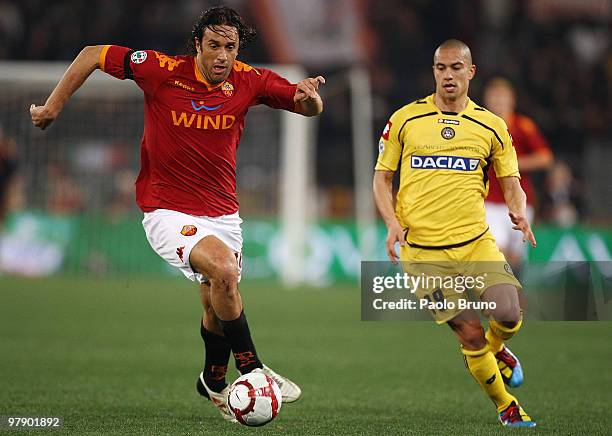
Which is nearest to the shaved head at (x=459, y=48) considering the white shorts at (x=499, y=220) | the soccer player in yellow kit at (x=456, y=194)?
the soccer player in yellow kit at (x=456, y=194)

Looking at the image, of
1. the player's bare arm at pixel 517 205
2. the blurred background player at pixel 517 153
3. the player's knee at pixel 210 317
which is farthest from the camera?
the blurred background player at pixel 517 153

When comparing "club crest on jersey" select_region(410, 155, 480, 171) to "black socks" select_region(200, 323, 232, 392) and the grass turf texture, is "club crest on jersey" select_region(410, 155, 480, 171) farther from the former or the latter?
"black socks" select_region(200, 323, 232, 392)

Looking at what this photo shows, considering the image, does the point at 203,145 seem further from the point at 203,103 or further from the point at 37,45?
the point at 37,45

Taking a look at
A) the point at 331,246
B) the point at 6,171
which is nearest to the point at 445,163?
the point at 331,246

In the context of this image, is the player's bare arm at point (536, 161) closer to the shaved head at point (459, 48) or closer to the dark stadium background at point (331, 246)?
the dark stadium background at point (331, 246)

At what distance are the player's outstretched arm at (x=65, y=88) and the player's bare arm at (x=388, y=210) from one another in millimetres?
1720

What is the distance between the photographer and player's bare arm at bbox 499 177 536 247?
5.91 meters

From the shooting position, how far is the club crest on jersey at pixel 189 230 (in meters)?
5.83

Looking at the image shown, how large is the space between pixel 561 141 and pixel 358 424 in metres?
18.5

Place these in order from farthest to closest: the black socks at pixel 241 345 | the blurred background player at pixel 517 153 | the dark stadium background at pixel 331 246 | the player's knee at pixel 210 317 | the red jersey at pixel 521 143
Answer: the red jersey at pixel 521 143, the blurred background player at pixel 517 153, the dark stadium background at pixel 331 246, the player's knee at pixel 210 317, the black socks at pixel 241 345

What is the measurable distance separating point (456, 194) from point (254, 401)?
1.72m

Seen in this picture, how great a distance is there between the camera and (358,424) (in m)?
5.87

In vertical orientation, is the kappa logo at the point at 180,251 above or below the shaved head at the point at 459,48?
below

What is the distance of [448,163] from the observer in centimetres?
619
